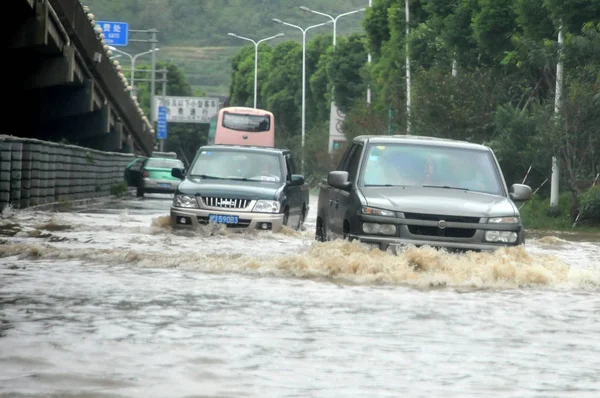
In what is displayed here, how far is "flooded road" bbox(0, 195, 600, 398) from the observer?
7680 mm

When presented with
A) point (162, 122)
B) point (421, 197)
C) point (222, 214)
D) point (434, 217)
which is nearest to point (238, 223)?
point (222, 214)

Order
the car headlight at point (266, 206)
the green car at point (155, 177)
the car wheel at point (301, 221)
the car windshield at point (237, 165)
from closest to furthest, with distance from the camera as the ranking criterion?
the car headlight at point (266, 206) < the car windshield at point (237, 165) < the car wheel at point (301, 221) < the green car at point (155, 177)

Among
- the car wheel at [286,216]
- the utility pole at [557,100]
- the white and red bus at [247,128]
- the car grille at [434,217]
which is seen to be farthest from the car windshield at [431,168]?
the white and red bus at [247,128]

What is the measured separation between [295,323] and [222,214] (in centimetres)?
1095

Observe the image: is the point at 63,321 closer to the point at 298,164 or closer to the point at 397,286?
the point at 397,286

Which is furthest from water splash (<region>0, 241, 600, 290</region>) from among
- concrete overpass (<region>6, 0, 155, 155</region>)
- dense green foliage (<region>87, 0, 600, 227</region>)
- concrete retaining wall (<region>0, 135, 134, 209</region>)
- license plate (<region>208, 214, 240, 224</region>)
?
concrete overpass (<region>6, 0, 155, 155</region>)

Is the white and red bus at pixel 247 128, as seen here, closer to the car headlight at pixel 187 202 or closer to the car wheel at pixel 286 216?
the car wheel at pixel 286 216

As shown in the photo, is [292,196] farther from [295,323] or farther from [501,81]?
[501,81]

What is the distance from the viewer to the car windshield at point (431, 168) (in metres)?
15.5

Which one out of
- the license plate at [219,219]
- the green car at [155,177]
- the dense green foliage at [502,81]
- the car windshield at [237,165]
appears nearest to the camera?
the license plate at [219,219]

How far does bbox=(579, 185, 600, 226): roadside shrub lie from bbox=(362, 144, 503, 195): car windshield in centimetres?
1580

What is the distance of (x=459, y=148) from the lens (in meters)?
16.0

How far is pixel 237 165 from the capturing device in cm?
2314

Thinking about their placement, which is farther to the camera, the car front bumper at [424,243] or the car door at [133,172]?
the car door at [133,172]
